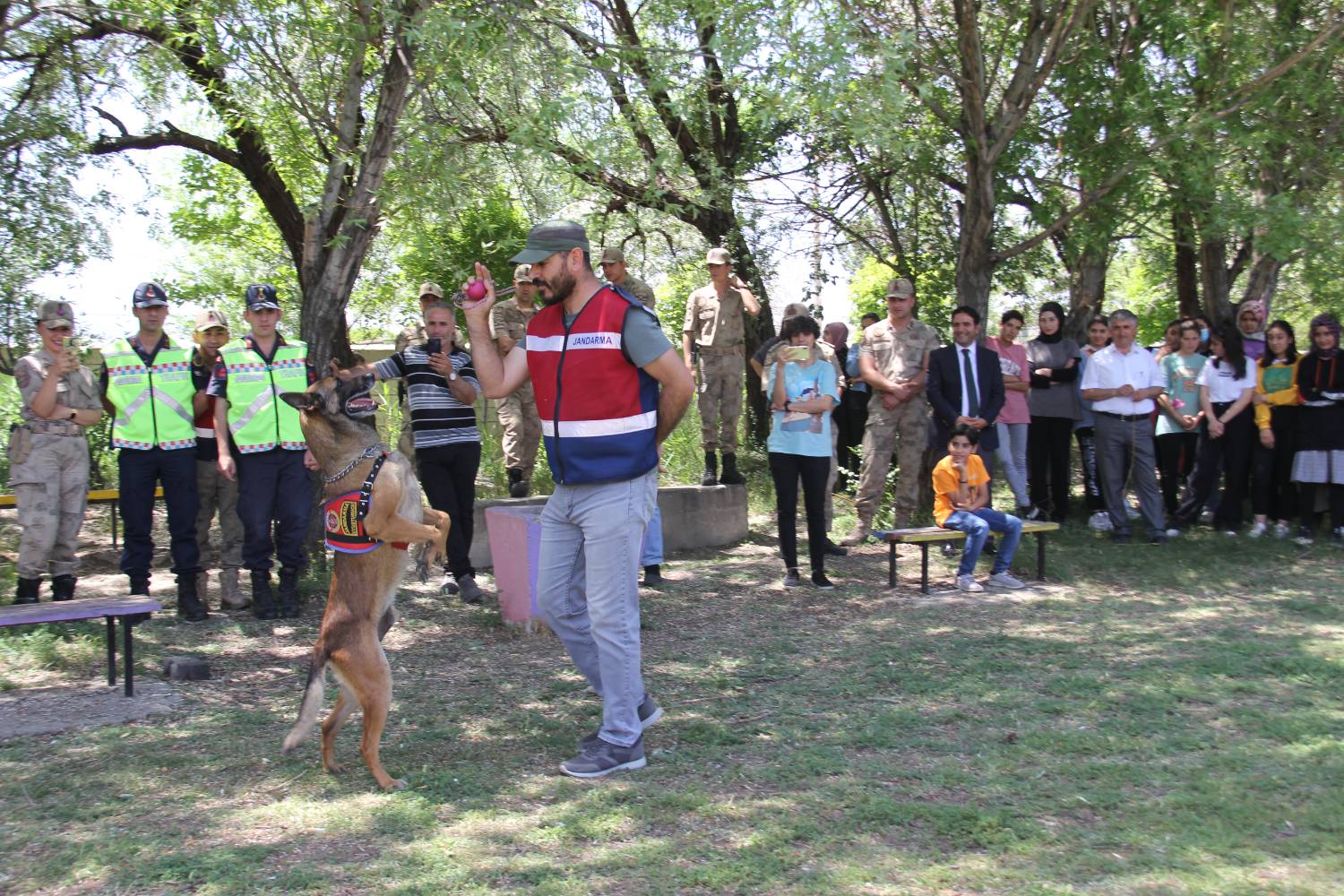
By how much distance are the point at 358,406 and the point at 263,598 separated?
3399 mm

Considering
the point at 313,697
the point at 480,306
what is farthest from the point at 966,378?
the point at 313,697

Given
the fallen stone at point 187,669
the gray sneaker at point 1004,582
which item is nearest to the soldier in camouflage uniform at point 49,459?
the fallen stone at point 187,669

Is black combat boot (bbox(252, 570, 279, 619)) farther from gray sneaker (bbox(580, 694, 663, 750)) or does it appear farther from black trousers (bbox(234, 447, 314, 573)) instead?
gray sneaker (bbox(580, 694, 663, 750))

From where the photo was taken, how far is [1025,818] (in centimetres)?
454

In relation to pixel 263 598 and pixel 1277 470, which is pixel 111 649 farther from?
pixel 1277 470

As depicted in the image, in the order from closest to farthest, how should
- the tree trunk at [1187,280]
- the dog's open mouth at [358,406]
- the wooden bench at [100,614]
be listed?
the dog's open mouth at [358,406], the wooden bench at [100,614], the tree trunk at [1187,280]

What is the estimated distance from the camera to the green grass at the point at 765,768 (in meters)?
4.18

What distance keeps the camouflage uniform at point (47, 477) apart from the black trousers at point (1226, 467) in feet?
31.3

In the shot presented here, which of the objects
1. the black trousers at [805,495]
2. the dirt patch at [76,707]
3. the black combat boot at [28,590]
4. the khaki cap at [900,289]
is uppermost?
the khaki cap at [900,289]

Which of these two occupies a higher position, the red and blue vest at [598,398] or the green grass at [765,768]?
the red and blue vest at [598,398]

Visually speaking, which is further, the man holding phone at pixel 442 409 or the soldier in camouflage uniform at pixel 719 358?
the soldier in camouflage uniform at pixel 719 358

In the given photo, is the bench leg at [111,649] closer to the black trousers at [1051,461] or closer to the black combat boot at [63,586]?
the black combat boot at [63,586]

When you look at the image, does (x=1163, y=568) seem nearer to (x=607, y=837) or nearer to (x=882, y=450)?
(x=882, y=450)

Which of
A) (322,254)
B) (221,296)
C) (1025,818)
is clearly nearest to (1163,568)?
(1025,818)
